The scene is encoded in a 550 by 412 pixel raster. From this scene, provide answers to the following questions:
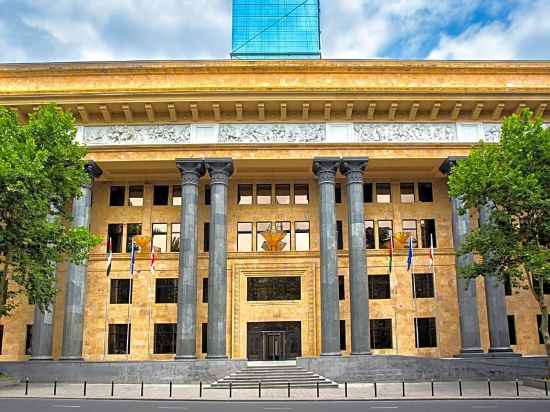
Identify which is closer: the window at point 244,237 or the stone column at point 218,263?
the stone column at point 218,263

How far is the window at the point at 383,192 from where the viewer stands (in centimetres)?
4394

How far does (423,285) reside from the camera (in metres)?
41.9

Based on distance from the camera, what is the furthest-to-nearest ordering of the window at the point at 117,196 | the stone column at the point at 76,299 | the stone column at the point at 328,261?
the window at the point at 117,196, the stone column at the point at 76,299, the stone column at the point at 328,261

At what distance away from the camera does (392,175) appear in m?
A: 43.2

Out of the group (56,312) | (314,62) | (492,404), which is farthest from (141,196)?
(492,404)

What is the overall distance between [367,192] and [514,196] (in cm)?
1719

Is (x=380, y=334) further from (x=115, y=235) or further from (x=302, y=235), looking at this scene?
(x=115, y=235)

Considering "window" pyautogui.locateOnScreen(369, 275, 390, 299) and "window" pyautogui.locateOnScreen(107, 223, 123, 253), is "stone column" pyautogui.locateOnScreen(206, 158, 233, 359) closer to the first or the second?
"window" pyautogui.locateOnScreen(107, 223, 123, 253)

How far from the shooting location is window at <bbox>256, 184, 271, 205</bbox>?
144 ft

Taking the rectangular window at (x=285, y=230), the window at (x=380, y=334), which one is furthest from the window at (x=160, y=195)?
the window at (x=380, y=334)

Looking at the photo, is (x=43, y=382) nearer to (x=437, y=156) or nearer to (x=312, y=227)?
(x=312, y=227)

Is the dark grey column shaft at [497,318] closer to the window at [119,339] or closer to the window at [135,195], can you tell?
the window at [119,339]

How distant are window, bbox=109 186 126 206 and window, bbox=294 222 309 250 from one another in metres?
14.3

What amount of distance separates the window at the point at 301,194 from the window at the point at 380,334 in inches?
425
